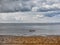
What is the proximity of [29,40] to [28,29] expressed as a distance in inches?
4.9

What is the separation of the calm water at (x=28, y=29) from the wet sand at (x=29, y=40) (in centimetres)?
4

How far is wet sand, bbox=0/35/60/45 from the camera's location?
168 centimetres

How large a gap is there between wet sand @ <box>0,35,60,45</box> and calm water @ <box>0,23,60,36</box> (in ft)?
0.14

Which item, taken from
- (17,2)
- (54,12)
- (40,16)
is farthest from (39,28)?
(17,2)

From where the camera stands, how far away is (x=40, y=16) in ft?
5.69

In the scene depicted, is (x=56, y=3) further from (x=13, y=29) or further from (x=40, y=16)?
(x=13, y=29)

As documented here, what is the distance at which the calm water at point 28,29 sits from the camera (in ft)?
5.61

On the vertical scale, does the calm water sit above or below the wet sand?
above

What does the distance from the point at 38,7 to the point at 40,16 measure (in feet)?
0.34

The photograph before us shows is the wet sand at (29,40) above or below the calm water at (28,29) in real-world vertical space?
below

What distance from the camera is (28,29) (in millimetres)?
1749

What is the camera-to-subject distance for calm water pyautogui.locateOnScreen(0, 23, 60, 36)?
1.71 metres

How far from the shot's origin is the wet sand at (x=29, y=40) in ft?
5.53

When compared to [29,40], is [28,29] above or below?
above
